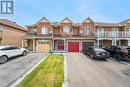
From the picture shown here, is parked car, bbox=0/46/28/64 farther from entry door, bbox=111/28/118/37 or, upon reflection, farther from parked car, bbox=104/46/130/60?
entry door, bbox=111/28/118/37

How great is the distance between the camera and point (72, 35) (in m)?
34.1

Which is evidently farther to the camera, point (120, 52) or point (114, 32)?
point (114, 32)

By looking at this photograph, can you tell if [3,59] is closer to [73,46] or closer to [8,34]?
[73,46]

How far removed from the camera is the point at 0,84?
1041 centimetres

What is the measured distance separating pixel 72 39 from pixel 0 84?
902 inches

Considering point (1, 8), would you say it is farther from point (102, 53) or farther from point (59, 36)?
point (59, 36)

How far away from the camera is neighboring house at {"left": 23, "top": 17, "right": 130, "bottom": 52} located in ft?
105

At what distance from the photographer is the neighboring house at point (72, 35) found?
3186 cm

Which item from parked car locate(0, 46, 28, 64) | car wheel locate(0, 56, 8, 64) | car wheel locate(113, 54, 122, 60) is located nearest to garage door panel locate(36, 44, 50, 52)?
parked car locate(0, 46, 28, 64)

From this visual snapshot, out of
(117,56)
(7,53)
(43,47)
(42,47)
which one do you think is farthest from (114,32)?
(7,53)

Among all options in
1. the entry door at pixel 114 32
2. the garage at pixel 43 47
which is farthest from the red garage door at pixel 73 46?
the entry door at pixel 114 32

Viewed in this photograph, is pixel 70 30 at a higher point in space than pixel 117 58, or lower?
higher

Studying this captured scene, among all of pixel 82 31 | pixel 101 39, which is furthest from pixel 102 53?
pixel 82 31

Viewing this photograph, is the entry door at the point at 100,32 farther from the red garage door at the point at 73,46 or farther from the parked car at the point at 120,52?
the parked car at the point at 120,52
